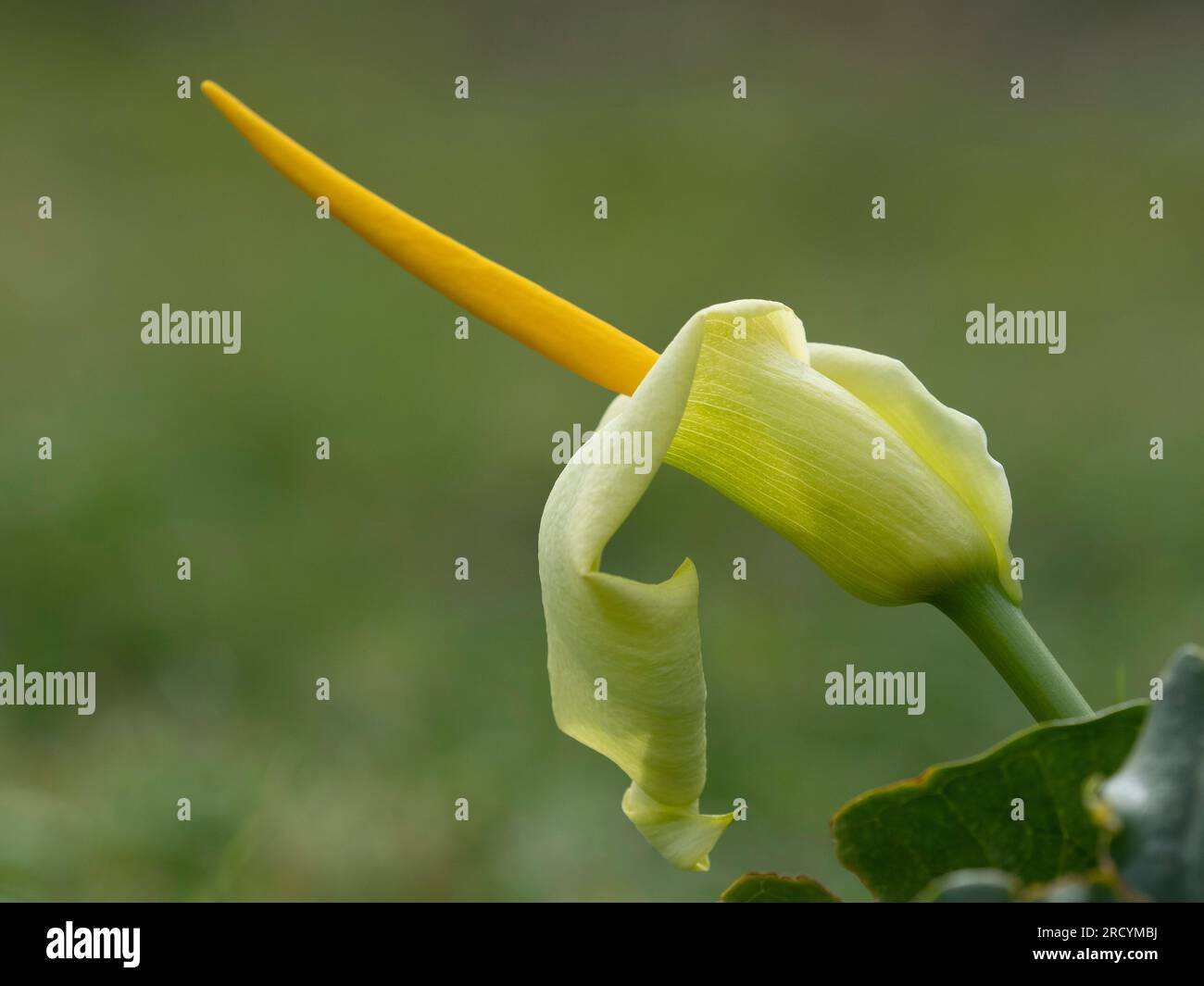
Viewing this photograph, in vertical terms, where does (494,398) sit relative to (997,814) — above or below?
above

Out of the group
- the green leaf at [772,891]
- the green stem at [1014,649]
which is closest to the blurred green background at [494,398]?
the green stem at [1014,649]

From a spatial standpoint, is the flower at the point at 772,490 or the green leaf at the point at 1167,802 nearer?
the green leaf at the point at 1167,802

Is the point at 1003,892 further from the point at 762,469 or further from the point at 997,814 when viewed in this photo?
the point at 762,469

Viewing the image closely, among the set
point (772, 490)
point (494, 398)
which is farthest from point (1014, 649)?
point (494, 398)

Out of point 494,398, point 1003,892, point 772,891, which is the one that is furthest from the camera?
point 494,398

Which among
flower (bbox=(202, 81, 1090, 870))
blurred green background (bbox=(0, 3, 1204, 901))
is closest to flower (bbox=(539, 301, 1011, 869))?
flower (bbox=(202, 81, 1090, 870))

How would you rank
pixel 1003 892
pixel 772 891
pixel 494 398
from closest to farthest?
pixel 1003 892 → pixel 772 891 → pixel 494 398

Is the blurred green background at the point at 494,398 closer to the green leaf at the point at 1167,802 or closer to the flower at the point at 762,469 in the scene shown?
the flower at the point at 762,469
